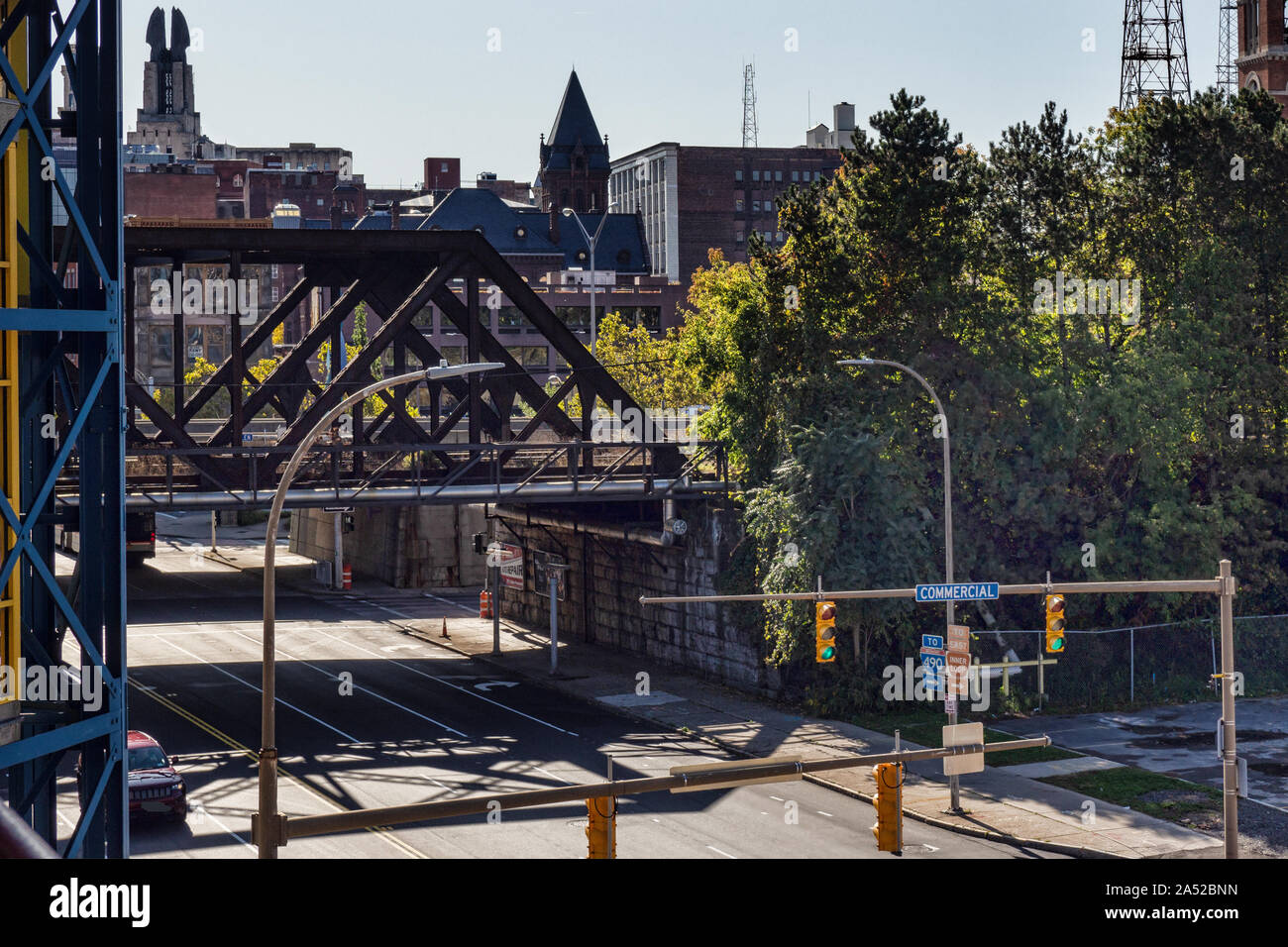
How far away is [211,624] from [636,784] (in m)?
42.9

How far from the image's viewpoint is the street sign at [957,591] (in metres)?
18.4

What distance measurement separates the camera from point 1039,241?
4006 cm

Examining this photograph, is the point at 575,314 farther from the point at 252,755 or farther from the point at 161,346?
the point at 252,755

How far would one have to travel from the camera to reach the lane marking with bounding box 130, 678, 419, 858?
25.2m

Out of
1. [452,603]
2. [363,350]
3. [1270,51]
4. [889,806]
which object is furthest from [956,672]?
[1270,51]

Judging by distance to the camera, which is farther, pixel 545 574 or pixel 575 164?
pixel 575 164

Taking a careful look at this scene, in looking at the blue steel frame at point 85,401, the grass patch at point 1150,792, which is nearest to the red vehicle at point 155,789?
the grass patch at point 1150,792

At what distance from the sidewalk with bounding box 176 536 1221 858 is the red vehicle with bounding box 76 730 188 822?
1219 centimetres

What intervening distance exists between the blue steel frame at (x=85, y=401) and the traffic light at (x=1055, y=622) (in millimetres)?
20111

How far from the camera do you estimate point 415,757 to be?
32.5 meters

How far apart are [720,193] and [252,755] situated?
11915cm

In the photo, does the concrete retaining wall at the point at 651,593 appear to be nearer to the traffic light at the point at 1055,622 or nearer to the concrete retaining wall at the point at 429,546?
the concrete retaining wall at the point at 429,546
